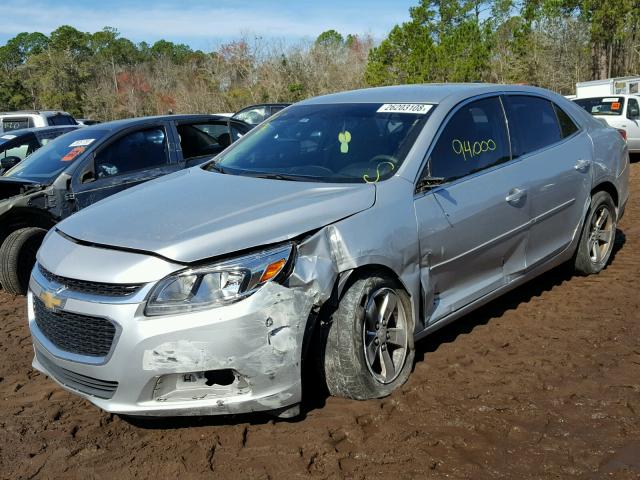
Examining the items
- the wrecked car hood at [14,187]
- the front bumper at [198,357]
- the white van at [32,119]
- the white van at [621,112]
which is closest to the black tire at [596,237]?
the front bumper at [198,357]

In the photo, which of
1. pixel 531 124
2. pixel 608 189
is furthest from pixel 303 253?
pixel 608 189

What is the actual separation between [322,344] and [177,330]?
2.50 feet

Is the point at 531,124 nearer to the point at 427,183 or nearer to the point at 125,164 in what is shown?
the point at 427,183

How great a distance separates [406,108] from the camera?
4.27 meters

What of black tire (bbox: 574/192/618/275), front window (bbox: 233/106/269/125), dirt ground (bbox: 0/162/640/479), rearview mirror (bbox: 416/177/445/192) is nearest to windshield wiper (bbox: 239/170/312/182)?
rearview mirror (bbox: 416/177/445/192)

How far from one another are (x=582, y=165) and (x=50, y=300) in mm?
3990

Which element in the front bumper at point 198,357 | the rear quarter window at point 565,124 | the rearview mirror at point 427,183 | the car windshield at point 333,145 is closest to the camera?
the front bumper at point 198,357

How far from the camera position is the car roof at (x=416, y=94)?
440cm

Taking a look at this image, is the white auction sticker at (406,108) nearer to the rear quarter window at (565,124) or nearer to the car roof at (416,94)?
the car roof at (416,94)

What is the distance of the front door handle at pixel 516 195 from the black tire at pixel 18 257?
4341 mm

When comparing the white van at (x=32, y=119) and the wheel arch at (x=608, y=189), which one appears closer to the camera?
the wheel arch at (x=608, y=189)

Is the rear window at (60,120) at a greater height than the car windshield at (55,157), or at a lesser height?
lesser

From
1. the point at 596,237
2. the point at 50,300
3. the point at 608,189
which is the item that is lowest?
the point at 596,237

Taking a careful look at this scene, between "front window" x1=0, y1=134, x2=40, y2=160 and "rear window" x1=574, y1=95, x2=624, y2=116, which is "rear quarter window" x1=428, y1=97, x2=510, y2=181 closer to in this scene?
"front window" x1=0, y1=134, x2=40, y2=160
